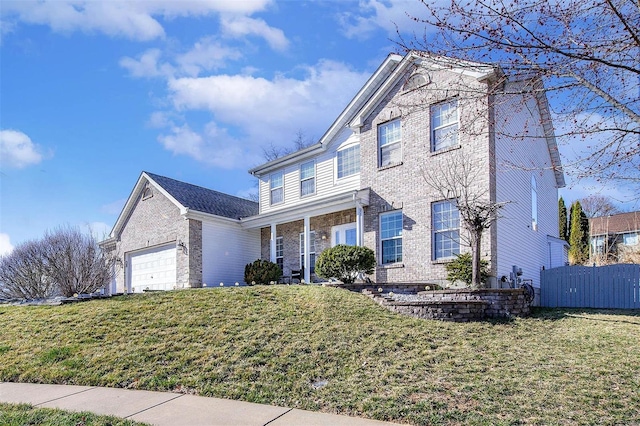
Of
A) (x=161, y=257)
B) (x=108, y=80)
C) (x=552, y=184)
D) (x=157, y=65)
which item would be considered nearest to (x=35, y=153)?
(x=108, y=80)

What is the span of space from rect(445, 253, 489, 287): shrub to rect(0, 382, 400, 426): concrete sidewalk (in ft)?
23.5

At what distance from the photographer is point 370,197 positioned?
14.0m

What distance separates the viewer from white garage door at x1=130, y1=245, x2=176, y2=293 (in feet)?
59.0

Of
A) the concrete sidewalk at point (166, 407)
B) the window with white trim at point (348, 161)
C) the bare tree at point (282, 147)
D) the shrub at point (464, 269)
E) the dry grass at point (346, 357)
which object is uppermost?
the bare tree at point (282, 147)

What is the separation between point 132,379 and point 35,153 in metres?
10.5

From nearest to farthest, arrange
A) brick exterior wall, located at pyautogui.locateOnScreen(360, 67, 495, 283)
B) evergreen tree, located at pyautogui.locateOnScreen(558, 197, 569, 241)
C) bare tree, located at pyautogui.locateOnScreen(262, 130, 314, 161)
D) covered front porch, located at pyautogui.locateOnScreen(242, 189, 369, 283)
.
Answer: brick exterior wall, located at pyautogui.locateOnScreen(360, 67, 495, 283), covered front porch, located at pyautogui.locateOnScreen(242, 189, 369, 283), evergreen tree, located at pyautogui.locateOnScreen(558, 197, 569, 241), bare tree, located at pyautogui.locateOnScreen(262, 130, 314, 161)

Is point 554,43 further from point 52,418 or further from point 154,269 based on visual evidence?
point 154,269

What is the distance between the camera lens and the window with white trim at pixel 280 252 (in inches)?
699

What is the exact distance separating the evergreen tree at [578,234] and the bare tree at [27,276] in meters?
28.4

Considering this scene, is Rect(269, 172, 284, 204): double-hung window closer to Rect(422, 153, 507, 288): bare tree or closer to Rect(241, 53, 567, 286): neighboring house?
Rect(241, 53, 567, 286): neighboring house

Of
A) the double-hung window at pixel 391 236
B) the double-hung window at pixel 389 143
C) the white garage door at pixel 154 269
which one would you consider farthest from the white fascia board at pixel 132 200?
the double-hung window at pixel 391 236

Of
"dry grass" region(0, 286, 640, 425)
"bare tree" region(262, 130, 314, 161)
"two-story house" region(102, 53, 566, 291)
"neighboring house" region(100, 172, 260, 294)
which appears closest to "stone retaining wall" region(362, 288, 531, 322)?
"dry grass" region(0, 286, 640, 425)

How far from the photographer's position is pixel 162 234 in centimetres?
1836

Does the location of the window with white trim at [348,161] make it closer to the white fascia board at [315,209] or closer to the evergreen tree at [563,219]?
the white fascia board at [315,209]
